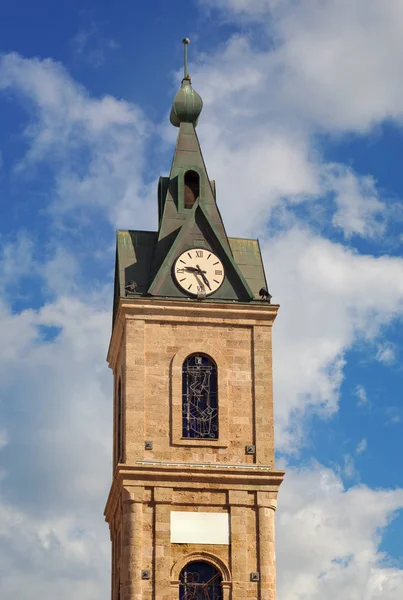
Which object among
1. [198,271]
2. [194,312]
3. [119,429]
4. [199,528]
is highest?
[198,271]

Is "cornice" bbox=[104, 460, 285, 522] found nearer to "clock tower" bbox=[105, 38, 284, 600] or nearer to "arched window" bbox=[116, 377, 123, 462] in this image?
"clock tower" bbox=[105, 38, 284, 600]

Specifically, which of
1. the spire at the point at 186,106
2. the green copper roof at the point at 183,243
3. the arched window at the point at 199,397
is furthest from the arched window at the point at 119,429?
the spire at the point at 186,106

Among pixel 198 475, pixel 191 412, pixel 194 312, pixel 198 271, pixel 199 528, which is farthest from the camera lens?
pixel 198 271

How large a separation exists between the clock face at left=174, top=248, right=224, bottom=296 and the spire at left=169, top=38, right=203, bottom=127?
7.39m

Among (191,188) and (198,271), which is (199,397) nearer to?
(198,271)

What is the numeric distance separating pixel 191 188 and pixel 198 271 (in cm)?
490

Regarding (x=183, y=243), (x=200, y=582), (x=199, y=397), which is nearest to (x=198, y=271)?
(x=183, y=243)

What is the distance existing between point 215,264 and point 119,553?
11788 millimetres

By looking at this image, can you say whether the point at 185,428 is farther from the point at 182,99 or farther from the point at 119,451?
the point at 182,99

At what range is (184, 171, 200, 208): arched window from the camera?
213 feet

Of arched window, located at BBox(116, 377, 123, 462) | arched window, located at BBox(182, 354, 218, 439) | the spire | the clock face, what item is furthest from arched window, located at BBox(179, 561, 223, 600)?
the spire

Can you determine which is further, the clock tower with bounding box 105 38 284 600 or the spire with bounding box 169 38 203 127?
the spire with bounding box 169 38 203 127

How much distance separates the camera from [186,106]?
66812 millimetres

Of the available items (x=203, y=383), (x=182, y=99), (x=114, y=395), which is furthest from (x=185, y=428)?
(x=182, y=99)
